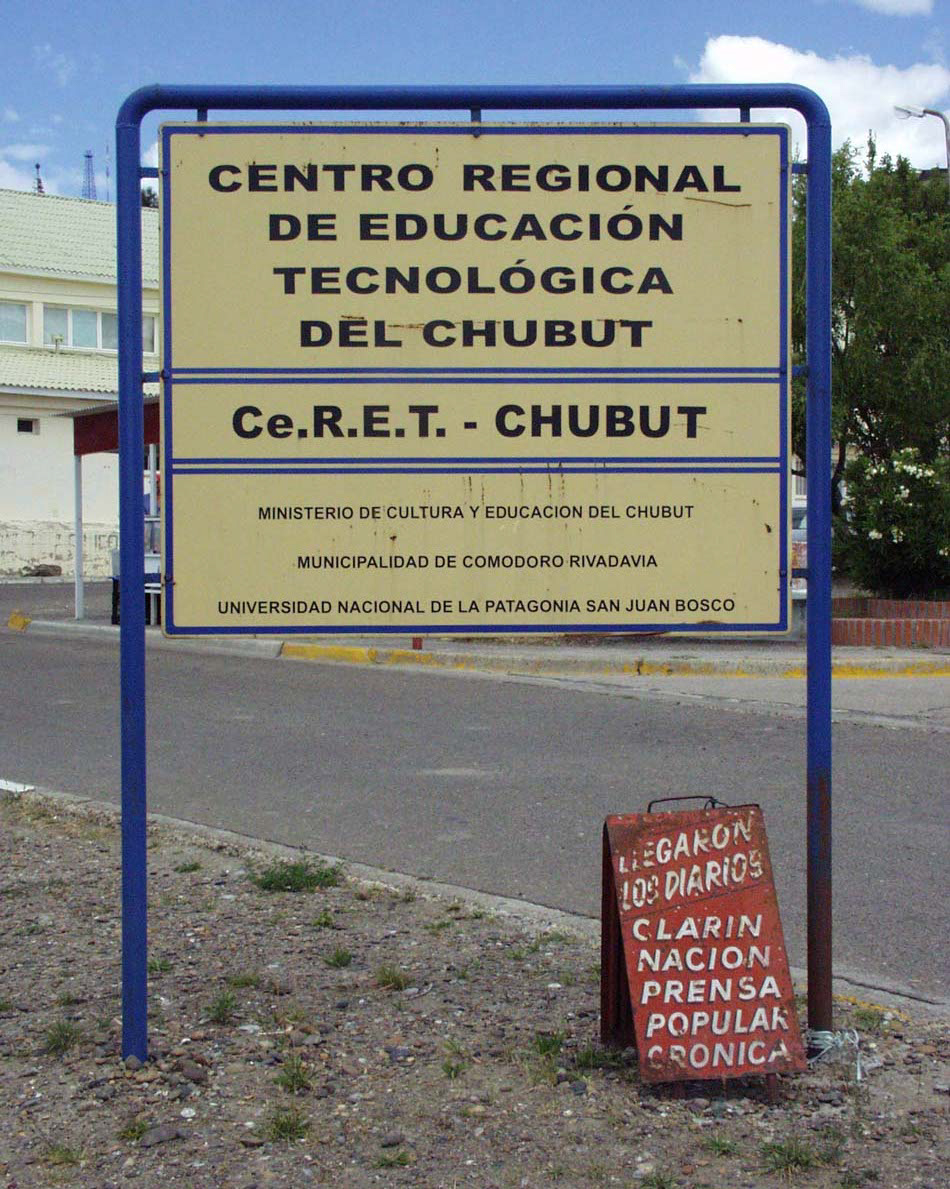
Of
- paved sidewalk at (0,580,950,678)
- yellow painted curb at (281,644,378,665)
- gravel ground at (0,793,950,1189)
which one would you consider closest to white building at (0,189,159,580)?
paved sidewalk at (0,580,950,678)

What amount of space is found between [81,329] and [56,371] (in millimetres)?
2016

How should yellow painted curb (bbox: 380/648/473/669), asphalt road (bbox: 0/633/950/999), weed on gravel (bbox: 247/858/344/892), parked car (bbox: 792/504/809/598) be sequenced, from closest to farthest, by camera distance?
1. weed on gravel (bbox: 247/858/344/892)
2. asphalt road (bbox: 0/633/950/999)
3. yellow painted curb (bbox: 380/648/473/669)
4. parked car (bbox: 792/504/809/598)

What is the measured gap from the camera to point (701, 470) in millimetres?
4016

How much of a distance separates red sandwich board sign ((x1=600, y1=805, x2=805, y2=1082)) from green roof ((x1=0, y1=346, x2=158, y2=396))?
31.8 metres

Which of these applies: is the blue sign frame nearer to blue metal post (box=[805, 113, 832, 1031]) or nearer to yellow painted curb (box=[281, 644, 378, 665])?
blue metal post (box=[805, 113, 832, 1031])

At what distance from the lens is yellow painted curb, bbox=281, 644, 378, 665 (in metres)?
14.0

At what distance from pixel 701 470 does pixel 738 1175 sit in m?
1.89

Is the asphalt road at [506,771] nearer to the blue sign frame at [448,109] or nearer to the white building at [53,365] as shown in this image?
the blue sign frame at [448,109]

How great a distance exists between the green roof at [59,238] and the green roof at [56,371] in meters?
2.03

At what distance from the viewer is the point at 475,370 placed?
4.01 metres

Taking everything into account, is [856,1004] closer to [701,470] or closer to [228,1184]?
[701,470]

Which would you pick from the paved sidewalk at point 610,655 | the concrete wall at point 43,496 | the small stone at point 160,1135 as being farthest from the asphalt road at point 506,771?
the concrete wall at point 43,496

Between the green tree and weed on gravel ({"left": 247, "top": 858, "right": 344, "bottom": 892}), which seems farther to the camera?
the green tree

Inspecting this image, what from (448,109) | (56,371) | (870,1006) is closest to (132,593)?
(448,109)
